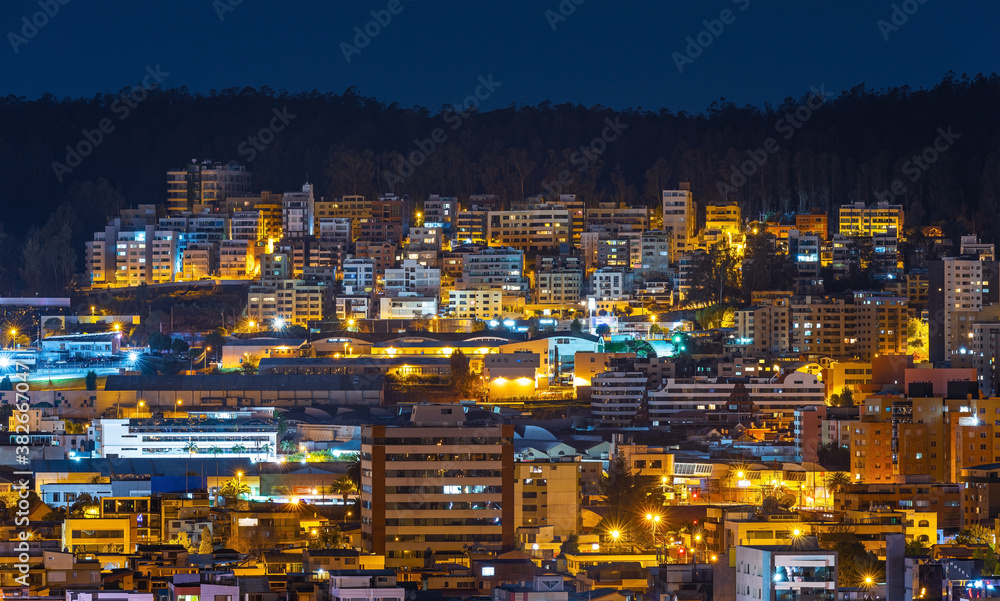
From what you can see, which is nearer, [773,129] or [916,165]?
[916,165]

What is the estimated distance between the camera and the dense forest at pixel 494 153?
61.7 meters

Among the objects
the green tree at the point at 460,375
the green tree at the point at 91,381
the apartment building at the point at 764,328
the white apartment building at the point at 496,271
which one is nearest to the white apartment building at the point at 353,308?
the white apartment building at the point at 496,271

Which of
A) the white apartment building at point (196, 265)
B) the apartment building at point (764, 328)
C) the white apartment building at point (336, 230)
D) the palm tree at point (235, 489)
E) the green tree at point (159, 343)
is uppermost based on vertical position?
the white apartment building at point (336, 230)

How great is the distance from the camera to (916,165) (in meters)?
61.7

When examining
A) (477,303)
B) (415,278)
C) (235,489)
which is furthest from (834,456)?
(415,278)

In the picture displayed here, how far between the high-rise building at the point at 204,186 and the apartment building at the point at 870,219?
19932 millimetres

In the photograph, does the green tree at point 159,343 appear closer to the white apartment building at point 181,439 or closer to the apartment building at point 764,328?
Result: the white apartment building at point 181,439

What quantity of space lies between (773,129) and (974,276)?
2127cm

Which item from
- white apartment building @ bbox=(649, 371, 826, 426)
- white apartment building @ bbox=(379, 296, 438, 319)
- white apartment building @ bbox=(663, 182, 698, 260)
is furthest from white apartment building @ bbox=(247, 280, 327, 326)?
white apartment building @ bbox=(649, 371, 826, 426)

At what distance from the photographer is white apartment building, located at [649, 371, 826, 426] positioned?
42.8m

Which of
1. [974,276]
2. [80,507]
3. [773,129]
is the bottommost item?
[80,507]

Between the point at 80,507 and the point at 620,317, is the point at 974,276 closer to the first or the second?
the point at 620,317

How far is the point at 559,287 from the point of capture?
5556 centimetres

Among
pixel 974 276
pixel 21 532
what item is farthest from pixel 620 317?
pixel 21 532
